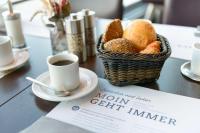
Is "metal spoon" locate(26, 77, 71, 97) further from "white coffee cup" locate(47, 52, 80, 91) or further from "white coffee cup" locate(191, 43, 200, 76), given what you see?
"white coffee cup" locate(191, 43, 200, 76)

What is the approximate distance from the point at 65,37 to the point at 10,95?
27cm

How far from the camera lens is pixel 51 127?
1.74 feet

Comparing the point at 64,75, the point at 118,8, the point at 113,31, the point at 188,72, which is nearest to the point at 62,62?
the point at 64,75

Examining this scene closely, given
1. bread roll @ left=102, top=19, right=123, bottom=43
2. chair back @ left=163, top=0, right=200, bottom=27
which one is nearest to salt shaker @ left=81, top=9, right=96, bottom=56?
bread roll @ left=102, top=19, right=123, bottom=43

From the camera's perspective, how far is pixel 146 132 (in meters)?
0.52

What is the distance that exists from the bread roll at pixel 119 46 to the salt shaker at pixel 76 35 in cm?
15

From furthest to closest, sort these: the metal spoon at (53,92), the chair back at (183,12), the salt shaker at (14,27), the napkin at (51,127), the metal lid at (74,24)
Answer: the chair back at (183,12) < the salt shaker at (14,27) < the metal lid at (74,24) < the metal spoon at (53,92) < the napkin at (51,127)

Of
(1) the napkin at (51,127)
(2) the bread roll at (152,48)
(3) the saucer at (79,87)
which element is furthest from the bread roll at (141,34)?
(1) the napkin at (51,127)

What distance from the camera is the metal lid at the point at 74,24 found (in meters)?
0.76

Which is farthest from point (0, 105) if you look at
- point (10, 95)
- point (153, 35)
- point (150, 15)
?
point (150, 15)

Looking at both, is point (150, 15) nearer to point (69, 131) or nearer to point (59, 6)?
point (59, 6)

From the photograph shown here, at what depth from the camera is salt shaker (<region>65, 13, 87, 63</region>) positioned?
77 centimetres

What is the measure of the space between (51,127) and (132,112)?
6.7 inches

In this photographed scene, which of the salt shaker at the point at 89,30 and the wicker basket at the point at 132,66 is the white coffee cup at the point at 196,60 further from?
the salt shaker at the point at 89,30
